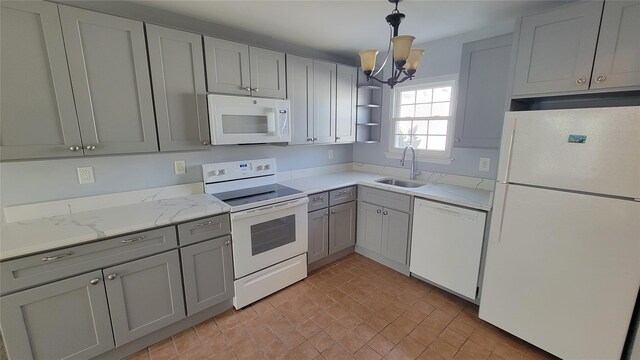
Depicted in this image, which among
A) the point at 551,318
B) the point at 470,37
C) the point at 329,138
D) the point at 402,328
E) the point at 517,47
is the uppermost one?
the point at 470,37

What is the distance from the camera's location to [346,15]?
2.09 metres

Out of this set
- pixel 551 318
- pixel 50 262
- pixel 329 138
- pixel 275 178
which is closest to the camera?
pixel 50 262

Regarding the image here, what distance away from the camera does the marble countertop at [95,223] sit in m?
1.39

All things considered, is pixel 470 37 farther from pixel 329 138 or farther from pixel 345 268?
pixel 345 268

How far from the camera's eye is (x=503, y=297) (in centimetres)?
188

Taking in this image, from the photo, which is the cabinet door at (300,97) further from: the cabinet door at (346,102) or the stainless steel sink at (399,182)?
the stainless steel sink at (399,182)

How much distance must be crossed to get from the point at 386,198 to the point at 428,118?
1.09m

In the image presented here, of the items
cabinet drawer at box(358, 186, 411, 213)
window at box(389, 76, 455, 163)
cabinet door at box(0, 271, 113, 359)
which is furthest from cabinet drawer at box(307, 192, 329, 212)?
cabinet door at box(0, 271, 113, 359)

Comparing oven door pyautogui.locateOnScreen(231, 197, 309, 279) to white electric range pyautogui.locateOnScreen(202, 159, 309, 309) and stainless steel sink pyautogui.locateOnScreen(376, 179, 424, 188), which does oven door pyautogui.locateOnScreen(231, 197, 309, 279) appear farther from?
stainless steel sink pyautogui.locateOnScreen(376, 179, 424, 188)

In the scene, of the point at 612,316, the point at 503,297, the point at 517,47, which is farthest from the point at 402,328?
the point at 517,47

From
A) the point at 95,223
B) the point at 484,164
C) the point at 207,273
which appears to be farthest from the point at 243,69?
the point at 484,164

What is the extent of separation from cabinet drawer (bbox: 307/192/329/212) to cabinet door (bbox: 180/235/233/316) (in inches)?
34.6

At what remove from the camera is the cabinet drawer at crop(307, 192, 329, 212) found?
2.62 metres

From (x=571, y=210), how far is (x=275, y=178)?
2389 millimetres
